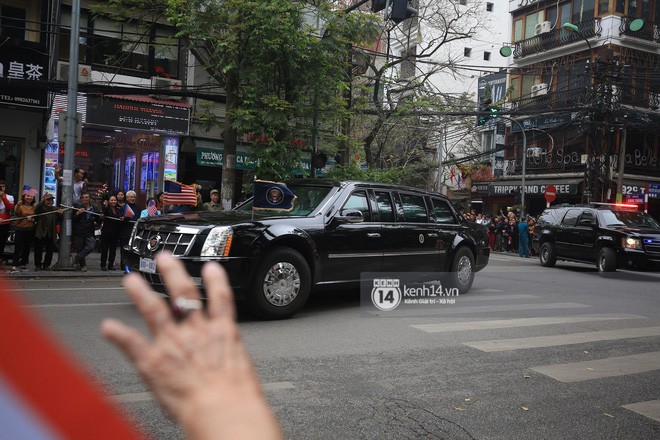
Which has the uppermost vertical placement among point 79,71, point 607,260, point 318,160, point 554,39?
point 554,39

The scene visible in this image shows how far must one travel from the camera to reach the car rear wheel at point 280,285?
24.0ft

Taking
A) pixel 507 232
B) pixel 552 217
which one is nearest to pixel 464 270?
pixel 552 217

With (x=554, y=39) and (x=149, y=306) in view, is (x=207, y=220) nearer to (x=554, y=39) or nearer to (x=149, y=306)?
(x=149, y=306)

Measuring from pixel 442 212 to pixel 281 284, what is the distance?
3907 mm

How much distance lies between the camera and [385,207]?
9.15 metres

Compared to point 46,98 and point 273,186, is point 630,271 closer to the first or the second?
point 273,186

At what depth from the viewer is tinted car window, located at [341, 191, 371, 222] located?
864cm

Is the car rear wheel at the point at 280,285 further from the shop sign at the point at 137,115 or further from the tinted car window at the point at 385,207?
the shop sign at the point at 137,115

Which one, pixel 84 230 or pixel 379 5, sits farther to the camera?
pixel 379 5

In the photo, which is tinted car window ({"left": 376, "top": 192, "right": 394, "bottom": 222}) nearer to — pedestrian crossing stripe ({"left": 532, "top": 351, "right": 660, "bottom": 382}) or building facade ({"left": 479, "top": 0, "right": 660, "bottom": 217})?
pedestrian crossing stripe ({"left": 532, "top": 351, "right": 660, "bottom": 382})

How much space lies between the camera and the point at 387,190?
30.7ft

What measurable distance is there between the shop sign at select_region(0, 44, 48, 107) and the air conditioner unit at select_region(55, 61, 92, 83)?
3.80 ft

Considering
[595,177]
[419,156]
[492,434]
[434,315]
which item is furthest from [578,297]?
[419,156]

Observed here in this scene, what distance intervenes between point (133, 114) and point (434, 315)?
12997 millimetres
